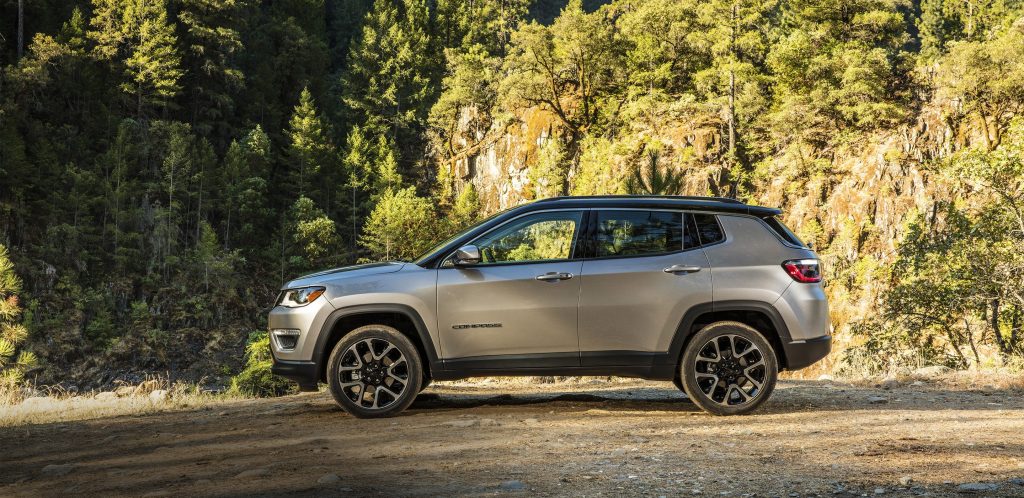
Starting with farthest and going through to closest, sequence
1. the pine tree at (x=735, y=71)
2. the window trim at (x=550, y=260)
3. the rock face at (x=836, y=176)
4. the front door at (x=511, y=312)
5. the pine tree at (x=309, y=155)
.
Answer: the pine tree at (x=309, y=155)
the pine tree at (x=735, y=71)
the rock face at (x=836, y=176)
the window trim at (x=550, y=260)
the front door at (x=511, y=312)

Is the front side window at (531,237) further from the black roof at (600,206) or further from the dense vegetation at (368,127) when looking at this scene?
the dense vegetation at (368,127)

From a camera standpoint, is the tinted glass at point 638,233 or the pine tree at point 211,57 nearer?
the tinted glass at point 638,233

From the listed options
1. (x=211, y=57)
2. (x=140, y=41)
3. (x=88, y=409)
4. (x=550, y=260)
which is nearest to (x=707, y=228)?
(x=550, y=260)

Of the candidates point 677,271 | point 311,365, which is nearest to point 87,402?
point 311,365

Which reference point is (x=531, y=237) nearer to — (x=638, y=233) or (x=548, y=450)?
(x=638, y=233)

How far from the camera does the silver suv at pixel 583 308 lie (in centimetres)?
664

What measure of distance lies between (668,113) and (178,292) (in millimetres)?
39697

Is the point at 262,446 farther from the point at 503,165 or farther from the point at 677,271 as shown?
the point at 503,165

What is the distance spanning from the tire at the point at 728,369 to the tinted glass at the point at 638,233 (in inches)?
32.1

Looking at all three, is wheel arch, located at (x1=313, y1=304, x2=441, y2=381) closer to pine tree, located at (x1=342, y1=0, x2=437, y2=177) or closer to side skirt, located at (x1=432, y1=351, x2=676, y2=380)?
side skirt, located at (x1=432, y1=351, x2=676, y2=380)

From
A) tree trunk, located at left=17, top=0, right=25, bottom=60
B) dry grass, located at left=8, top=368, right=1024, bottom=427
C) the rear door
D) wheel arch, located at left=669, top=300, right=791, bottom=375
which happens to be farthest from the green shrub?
tree trunk, located at left=17, top=0, right=25, bottom=60

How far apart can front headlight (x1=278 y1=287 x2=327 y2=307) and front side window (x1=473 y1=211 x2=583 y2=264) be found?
1.43 metres

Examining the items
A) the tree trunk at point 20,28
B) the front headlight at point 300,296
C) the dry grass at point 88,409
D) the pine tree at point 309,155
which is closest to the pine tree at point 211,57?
the pine tree at point 309,155

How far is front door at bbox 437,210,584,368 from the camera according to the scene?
6.63 metres
